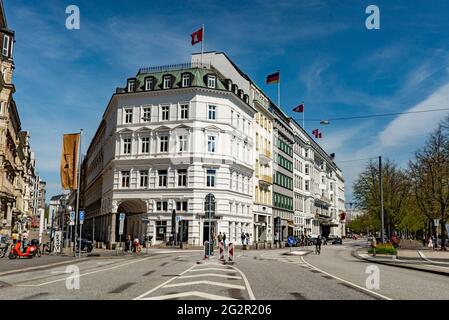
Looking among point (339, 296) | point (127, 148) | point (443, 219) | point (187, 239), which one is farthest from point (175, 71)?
point (339, 296)

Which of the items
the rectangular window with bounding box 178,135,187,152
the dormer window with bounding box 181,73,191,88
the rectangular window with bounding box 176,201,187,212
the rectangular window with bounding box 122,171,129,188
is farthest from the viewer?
the rectangular window with bounding box 122,171,129,188

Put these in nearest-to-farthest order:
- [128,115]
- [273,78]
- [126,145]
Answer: [126,145] → [128,115] → [273,78]

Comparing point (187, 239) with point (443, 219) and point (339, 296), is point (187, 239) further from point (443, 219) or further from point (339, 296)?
point (339, 296)

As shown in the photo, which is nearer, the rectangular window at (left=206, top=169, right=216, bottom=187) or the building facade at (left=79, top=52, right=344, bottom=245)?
the building facade at (left=79, top=52, right=344, bottom=245)

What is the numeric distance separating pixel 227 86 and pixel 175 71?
21.4 ft

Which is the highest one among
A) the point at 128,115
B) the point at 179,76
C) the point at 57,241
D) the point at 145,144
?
the point at 179,76

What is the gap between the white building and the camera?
5409 centimetres

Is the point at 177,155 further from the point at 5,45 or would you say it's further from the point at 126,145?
the point at 5,45

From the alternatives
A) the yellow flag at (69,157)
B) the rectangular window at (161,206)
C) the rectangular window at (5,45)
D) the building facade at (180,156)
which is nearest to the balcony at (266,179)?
the building facade at (180,156)

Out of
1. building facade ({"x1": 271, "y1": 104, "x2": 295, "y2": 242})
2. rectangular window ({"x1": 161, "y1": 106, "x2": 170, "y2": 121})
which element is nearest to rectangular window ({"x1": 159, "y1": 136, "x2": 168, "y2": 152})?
rectangular window ({"x1": 161, "y1": 106, "x2": 170, "y2": 121})

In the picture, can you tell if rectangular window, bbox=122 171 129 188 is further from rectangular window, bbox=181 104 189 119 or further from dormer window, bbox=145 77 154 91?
dormer window, bbox=145 77 154 91

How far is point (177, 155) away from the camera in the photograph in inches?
2156

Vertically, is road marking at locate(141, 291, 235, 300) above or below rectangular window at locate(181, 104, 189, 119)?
below

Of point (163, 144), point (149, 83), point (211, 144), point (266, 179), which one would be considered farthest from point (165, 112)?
point (266, 179)
